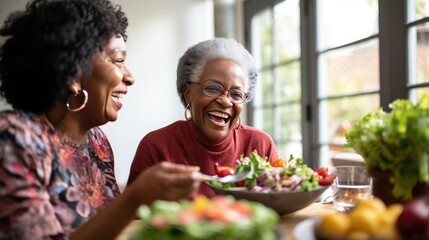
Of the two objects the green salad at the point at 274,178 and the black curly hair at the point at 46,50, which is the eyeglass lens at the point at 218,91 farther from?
the black curly hair at the point at 46,50

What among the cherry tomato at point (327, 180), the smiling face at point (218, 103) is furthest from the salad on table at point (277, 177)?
the smiling face at point (218, 103)

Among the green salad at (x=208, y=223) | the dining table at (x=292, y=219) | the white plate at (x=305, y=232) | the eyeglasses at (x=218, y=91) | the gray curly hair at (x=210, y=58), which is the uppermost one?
the gray curly hair at (x=210, y=58)

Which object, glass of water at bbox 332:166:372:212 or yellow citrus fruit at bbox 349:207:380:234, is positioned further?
glass of water at bbox 332:166:372:212

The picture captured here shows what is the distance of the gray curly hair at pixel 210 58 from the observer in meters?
1.82

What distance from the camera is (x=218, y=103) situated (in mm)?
1756

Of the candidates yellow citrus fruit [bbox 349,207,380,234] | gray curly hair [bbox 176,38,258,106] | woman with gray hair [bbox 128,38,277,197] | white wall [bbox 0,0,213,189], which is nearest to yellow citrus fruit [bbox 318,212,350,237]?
yellow citrus fruit [bbox 349,207,380,234]

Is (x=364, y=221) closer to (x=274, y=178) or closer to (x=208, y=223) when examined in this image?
(x=208, y=223)

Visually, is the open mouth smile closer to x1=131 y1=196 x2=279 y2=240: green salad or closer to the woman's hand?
the woman's hand

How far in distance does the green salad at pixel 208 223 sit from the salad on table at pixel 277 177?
1.64 ft

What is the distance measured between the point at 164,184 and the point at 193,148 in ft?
2.80

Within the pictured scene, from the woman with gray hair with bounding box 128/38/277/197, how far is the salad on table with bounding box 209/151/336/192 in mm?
435

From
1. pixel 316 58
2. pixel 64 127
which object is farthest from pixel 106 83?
pixel 316 58

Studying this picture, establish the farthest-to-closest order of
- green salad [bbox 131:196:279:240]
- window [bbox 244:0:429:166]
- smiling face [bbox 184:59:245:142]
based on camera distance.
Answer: window [bbox 244:0:429:166] → smiling face [bbox 184:59:245:142] → green salad [bbox 131:196:279:240]

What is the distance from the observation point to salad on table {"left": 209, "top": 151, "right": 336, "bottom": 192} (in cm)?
123
